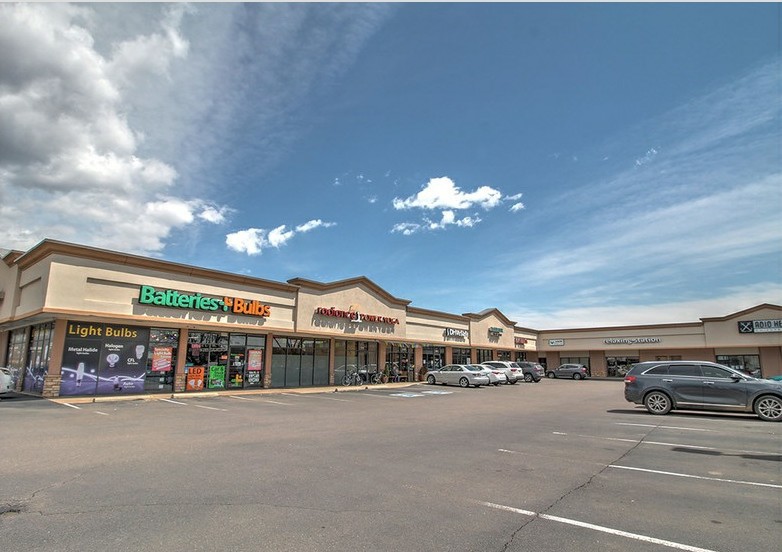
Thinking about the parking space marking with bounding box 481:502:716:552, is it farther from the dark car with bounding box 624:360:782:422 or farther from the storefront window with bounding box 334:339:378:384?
the storefront window with bounding box 334:339:378:384

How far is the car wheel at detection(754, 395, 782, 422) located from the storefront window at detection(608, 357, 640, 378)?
39664mm

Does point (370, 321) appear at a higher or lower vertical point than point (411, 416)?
higher

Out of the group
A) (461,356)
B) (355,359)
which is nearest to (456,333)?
(461,356)

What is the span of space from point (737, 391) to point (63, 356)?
23877mm

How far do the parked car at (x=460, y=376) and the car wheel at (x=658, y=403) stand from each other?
16528 millimetres

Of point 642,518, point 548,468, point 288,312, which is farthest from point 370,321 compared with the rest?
point 642,518

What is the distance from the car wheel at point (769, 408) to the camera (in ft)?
44.7

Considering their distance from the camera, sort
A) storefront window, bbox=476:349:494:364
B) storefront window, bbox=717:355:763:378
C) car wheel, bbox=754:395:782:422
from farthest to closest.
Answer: storefront window, bbox=476:349:494:364 < storefront window, bbox=717:355:763:378 < car wheel, bbox=754:395:782:422

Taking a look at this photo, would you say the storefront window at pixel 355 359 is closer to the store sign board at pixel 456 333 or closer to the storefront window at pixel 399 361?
the storefront window at pixel 399 361

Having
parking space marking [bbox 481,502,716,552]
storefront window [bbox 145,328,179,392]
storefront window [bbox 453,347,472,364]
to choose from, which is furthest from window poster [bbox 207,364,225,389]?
storefront window [bbox 453,347,472,364]

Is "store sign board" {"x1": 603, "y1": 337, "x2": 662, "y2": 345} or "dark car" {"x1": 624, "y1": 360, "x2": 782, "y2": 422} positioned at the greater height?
"store sign board" {"x1": 603, "y1": 337, "x2": 662, "y2": 345}

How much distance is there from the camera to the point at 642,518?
17.6 ft

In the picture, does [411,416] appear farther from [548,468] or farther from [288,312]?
[288,312]

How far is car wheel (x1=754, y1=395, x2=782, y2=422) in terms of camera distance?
13.6m
